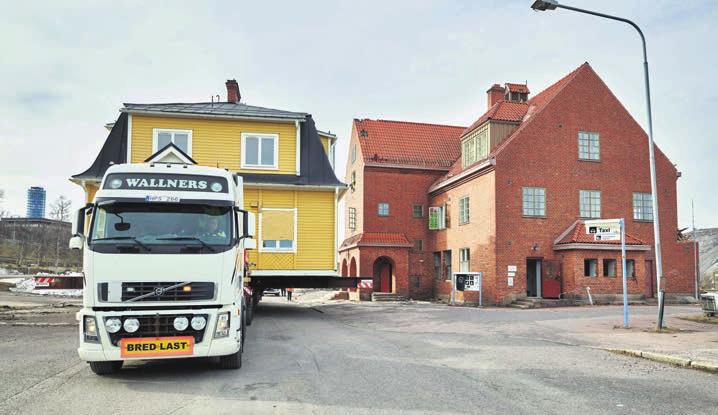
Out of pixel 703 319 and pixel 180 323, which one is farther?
pixel 703 319

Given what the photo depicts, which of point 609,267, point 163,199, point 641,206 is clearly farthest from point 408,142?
point 163,199

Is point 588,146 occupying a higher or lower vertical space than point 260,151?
higher

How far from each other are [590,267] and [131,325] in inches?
968

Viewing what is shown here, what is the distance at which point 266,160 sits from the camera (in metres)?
22.6

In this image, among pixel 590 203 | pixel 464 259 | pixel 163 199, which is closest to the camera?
pixel 163 199

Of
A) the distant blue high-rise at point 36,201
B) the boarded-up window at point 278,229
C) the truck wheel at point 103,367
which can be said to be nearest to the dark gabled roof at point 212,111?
the boarded-up window at point 278,229

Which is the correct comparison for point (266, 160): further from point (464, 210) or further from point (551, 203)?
point (551, 203)

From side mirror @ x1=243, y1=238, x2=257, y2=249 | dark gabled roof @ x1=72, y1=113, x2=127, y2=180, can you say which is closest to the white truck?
side mirror @ x1=243, y1=238, x2=257, y2=249

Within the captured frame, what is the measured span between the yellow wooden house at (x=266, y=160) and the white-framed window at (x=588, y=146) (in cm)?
1470

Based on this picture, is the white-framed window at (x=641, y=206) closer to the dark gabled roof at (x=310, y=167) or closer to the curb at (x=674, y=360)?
the dark gabled roof at (x=310, y=167)

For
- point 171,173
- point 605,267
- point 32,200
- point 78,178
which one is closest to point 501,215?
point 605,267

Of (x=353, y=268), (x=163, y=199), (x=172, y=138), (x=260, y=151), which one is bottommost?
(x=353, y=268)

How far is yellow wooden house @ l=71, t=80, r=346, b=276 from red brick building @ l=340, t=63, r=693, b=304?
33.7 feet

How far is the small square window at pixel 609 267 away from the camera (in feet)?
92.6
